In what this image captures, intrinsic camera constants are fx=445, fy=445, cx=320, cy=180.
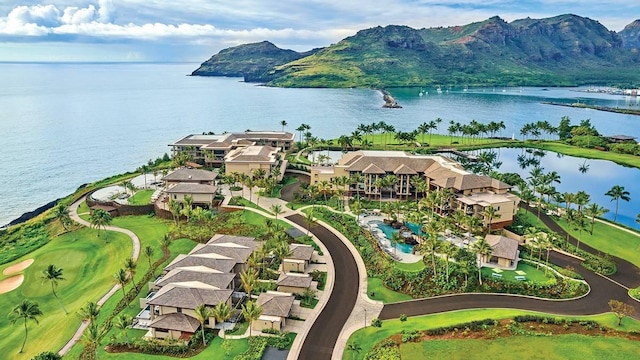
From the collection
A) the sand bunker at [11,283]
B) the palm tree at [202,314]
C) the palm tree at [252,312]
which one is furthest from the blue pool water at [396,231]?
the sand bunker at [11,283]

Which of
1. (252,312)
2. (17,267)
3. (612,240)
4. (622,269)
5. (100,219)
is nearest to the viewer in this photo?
(252,312)

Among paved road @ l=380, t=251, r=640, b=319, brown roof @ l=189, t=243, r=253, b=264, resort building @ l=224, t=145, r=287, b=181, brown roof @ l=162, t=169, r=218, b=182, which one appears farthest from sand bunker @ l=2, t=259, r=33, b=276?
paved road @ l=380, t=251, r=640, b=319

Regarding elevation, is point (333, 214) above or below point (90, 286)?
above

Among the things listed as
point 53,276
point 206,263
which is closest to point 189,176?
point 206,263

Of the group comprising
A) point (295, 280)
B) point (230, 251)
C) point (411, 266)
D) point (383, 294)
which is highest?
point (230, 251)

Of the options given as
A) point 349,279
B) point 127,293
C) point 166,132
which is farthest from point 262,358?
point 166,132

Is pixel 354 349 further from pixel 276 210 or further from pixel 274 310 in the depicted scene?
pixel 276 210

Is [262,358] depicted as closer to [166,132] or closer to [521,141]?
[521,141]

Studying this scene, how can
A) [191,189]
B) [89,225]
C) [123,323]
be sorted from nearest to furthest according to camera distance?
[123,323]
[89,225]
[191,189]
